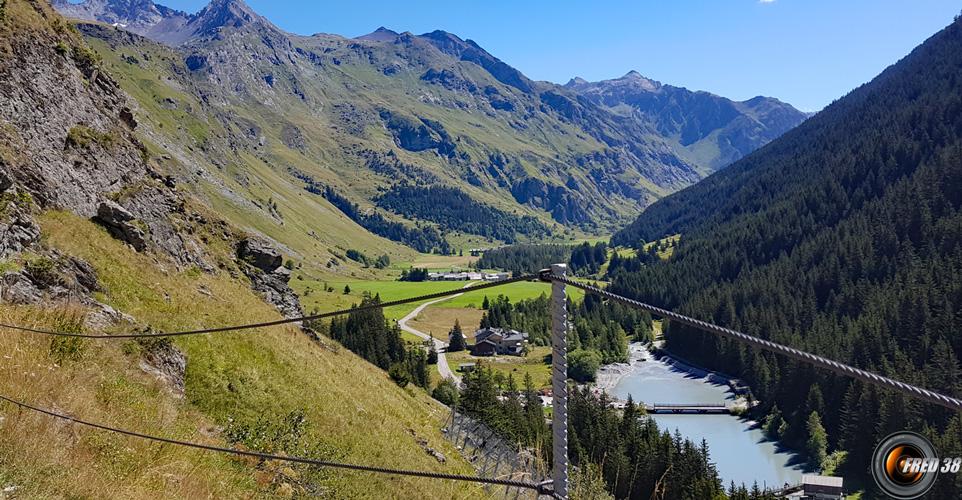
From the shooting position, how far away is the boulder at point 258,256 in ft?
167

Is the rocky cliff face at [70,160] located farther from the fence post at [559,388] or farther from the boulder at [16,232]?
the fence post at [559,388]

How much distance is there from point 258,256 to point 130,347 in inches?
1295

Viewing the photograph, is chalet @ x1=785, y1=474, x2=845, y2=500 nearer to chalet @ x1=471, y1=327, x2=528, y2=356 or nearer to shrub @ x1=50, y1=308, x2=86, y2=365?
shrub @ x1=50, y1=308, x2=86, y2=365

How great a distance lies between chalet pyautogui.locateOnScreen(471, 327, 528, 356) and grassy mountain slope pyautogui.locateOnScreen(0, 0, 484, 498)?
326ft

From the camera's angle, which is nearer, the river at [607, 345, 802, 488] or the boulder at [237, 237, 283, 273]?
the boulder at [237, 237, 283, 273]

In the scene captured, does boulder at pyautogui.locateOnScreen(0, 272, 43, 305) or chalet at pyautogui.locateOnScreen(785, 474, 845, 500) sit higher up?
boulder at pyautogui.locateOnScreen(0, 272, 43, 305)

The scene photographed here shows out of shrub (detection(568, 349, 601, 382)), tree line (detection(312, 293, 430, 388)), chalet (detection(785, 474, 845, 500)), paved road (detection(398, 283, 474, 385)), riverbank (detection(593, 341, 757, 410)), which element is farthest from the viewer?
shrub (detection(568, 349, 601, 382))

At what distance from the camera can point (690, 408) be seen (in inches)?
4077

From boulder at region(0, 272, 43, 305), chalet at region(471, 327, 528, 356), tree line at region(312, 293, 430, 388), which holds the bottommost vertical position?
chalet at region(471, 327, 528, 356)

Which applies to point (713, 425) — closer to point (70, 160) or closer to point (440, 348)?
point (440, 348)

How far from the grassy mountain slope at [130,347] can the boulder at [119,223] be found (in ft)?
0.37

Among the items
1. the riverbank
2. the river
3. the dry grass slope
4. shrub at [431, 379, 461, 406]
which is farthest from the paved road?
the dry grass slope

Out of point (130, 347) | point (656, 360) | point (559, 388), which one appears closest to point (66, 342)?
point (130, 347)

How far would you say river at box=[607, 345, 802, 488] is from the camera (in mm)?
75812
